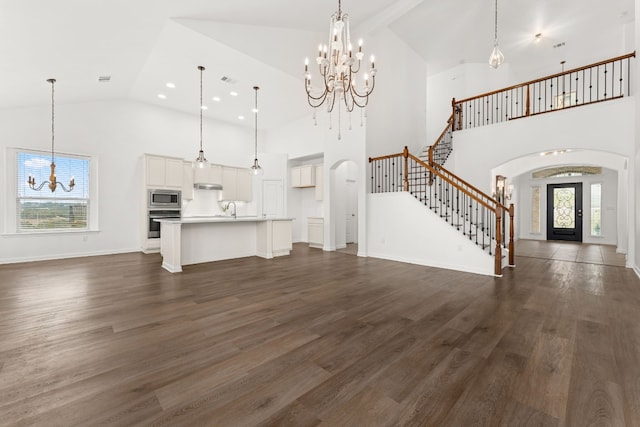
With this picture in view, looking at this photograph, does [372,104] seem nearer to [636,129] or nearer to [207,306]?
[636,129]

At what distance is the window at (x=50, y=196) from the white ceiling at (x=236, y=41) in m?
1.22

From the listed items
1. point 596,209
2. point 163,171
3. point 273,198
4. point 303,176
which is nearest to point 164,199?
point 163,171

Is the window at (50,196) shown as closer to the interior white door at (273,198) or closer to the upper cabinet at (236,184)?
the upper cabinet at (236,184)

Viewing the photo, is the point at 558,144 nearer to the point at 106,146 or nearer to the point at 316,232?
the point at 316,232

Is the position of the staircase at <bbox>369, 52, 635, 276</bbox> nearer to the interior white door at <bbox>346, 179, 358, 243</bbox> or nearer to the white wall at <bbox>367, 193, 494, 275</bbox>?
the white wall at <bbox>367, 193, 494, 275</bbox>

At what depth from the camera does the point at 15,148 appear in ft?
19.3

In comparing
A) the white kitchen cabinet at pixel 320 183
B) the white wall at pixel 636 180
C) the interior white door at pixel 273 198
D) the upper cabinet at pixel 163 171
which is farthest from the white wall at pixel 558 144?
the upper cabinet at pixel 163 171

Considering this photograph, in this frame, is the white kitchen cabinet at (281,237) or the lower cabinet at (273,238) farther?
the white kitchen cabinet at (281,237)

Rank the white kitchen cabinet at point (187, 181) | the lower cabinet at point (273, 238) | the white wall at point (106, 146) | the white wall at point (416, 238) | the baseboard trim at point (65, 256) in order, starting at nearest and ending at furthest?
the white wall at point (416, 238) → the baseboard trim at point (65, 256) → the white wall at point (106, 146) → the lower cabinet at point (273, 238) → the white kitchen cabinet at point (187, 181)

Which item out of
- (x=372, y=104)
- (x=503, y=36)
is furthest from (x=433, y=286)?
(x=503, y=36)

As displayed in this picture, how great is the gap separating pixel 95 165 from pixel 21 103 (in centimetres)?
169

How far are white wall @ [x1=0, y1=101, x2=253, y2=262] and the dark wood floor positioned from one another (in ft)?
8.32

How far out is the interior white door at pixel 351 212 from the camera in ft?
30.0

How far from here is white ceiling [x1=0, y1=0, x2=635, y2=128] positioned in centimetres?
386
